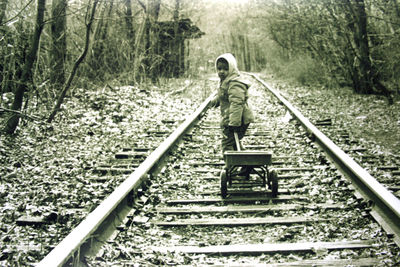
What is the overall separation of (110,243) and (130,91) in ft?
30.0

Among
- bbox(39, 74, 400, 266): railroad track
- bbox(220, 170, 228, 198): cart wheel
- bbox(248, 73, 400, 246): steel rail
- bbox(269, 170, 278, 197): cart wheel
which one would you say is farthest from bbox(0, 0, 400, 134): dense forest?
bbox(248, 73, 400, 246): steel rail

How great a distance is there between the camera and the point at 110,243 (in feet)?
11.2

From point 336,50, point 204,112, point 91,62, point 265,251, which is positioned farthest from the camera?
point 336,50

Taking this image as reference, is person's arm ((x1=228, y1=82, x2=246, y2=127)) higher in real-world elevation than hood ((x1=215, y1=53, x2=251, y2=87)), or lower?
lower

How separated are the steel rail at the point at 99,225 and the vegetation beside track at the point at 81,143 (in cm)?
41

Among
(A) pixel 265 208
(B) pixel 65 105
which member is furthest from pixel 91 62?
(A) pixel 265 208

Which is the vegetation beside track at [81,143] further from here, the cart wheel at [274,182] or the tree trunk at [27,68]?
the cart wheel at [274,182]

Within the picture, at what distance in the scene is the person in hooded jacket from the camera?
5.02 metres

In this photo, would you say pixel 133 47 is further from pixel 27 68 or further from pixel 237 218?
pixel 237 218

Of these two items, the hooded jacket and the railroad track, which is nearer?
the railroad track

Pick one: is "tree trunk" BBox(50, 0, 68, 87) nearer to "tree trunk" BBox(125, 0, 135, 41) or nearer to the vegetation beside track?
the vegetation beside track

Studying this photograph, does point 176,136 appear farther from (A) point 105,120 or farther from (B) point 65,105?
(B) point 65,105

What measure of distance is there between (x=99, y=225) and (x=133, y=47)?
1090cm

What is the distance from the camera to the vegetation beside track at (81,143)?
3951 mm
